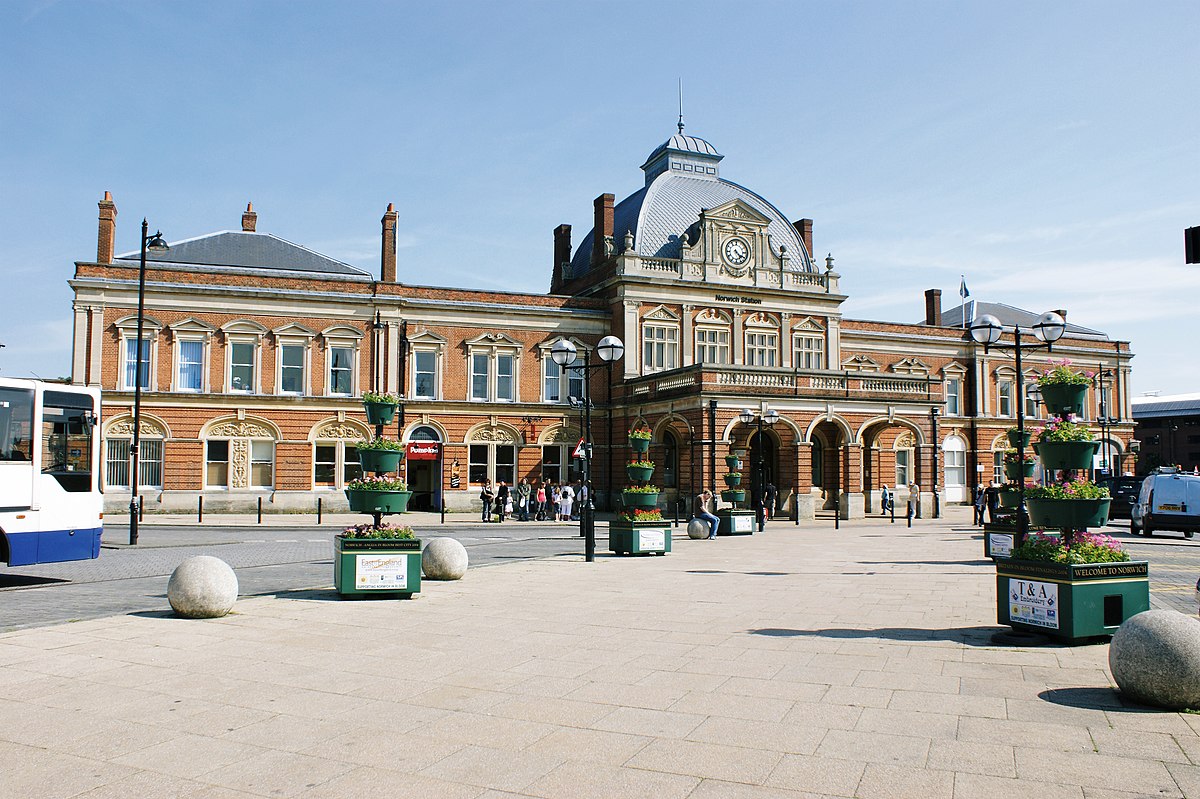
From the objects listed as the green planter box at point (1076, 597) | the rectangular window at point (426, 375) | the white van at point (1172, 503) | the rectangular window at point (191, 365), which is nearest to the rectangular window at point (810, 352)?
the rectangular window at point (426, 375)

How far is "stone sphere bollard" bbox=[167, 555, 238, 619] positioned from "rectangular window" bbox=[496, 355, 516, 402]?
108 feet

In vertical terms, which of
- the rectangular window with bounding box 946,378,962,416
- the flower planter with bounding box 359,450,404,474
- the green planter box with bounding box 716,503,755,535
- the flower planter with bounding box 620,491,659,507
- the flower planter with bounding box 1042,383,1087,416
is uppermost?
the rectangular window with bounding box 946,378,962,416

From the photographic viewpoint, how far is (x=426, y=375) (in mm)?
43875

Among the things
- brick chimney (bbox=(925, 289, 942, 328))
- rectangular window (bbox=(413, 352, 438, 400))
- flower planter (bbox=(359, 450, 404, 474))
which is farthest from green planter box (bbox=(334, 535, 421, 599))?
brick chimney (bbox=(925, 289, 942, 328))

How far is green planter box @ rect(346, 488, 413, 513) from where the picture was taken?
1395 cm

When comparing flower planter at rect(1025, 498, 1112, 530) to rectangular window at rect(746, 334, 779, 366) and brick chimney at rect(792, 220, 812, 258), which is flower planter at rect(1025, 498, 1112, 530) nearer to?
rectangular window at rect(746, 334, 779, 366)

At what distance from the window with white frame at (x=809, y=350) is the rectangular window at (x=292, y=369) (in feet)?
81.6

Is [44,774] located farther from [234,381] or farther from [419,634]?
[234,381]

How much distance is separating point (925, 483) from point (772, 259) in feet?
45.4

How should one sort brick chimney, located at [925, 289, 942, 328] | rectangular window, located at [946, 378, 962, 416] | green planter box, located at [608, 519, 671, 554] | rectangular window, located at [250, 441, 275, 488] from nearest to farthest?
green planter box, located at [608, 519, 671, 554]
rectangular window, located at [250, 441, 275, 488]
rectangular window, located at [946, 378, 962, 416]
brick chimney, located at [925, 289, 942, 328]

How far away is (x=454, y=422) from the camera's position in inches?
1721

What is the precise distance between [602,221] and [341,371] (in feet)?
50.7

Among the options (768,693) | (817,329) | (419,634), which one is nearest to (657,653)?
(768,693)

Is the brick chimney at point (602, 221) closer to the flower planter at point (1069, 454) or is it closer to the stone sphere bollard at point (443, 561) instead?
the stone sphere bollard at point (443, 561)
